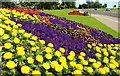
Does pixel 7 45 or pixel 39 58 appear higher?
pixel 7 45

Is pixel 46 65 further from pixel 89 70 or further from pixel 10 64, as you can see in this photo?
pixel 89 70

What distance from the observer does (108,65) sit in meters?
4.73

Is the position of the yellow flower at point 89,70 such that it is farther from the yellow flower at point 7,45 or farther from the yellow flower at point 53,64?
the yellow flower at point 7,45

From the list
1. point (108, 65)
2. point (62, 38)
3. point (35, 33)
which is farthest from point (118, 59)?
point (35, 33)

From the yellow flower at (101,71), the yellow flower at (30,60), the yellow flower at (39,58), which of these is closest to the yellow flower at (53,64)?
the yellow flower at (39,58)

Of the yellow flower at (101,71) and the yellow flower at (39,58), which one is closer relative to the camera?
the yellow flower at (39,58)

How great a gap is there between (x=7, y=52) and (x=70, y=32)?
10.6 ft

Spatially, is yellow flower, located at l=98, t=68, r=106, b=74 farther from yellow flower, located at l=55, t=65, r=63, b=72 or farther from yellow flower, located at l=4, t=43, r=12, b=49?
yellow flower, located at l=4, t=43, r=12, b=49

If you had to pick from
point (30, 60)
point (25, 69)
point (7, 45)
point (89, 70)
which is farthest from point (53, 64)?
point (7, 45)

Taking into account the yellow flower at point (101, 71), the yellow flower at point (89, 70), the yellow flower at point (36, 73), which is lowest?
the yellow flower at point (101, 71)

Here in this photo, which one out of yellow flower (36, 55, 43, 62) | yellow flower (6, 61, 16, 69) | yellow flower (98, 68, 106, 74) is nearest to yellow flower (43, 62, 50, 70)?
yellow flower (36, 55, 43, 62)

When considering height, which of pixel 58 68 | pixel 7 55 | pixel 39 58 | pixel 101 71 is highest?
pixel 7 55

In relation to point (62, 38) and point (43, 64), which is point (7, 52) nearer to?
point (43, 64)

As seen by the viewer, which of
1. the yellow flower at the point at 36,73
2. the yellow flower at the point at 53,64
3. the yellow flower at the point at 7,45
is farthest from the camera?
the yellow flower at the point at 7,45
